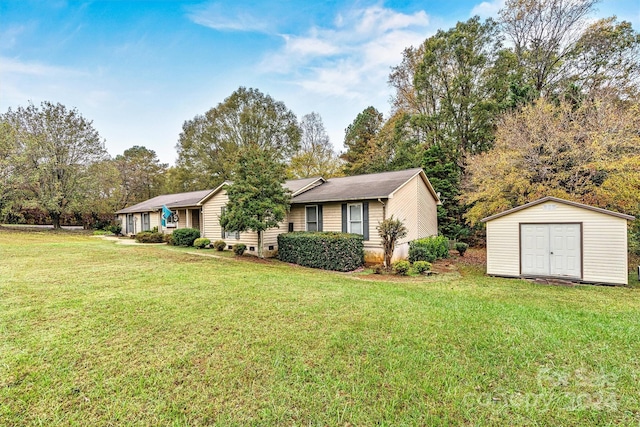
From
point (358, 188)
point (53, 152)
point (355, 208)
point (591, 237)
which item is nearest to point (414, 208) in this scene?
point (358, 188)

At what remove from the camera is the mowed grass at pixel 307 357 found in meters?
2.79

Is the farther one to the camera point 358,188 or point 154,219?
point 154,219

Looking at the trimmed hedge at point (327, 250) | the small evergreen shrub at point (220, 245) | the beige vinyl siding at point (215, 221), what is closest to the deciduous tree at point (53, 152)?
the beige vinyl siding at point (215, 221)

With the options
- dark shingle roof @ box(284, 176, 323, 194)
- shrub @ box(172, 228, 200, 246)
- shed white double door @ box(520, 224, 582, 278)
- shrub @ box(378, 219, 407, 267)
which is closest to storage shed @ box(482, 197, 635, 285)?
shed white double door @ box(520, 224, 582, 278)

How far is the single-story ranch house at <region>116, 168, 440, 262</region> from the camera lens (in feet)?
39.5

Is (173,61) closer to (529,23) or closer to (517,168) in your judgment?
(517,168)

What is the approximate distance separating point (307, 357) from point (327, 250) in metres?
7.30

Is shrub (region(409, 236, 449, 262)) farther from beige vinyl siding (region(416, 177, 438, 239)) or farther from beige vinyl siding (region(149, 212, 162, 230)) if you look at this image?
beige vinyl siding (region(149, 212, 162, 230))

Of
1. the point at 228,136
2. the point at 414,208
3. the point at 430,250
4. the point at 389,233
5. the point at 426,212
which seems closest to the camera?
the point at 389,233

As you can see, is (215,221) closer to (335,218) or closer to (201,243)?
(201,243)

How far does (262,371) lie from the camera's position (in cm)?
342

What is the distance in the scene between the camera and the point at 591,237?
8.59 meters

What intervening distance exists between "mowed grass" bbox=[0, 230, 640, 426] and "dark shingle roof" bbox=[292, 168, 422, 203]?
5807mm

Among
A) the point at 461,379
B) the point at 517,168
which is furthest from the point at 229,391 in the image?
the point at 517,168
